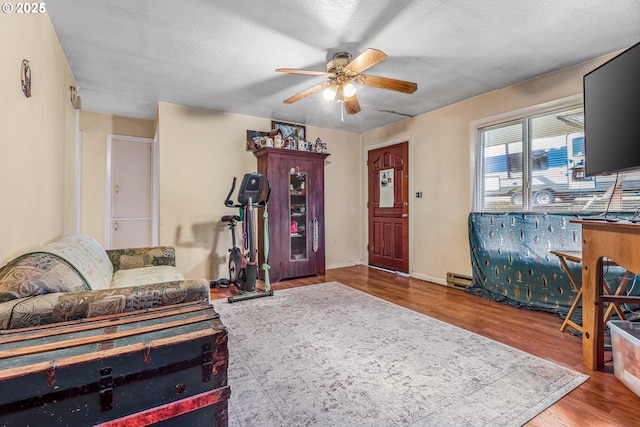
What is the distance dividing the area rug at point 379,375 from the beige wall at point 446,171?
4.95ft

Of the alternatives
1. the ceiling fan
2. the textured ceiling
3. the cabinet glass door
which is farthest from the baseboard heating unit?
the ceiling fan

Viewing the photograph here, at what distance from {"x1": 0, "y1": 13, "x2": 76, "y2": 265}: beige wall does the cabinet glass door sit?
2.58 meters

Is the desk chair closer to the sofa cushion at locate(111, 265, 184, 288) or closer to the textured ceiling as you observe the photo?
the textured ceiling

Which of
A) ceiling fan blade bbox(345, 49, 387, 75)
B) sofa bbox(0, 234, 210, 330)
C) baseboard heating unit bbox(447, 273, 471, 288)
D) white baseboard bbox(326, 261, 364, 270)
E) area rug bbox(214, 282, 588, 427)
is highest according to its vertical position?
ceiling fan blade bbox(345, 49, 387, 75)

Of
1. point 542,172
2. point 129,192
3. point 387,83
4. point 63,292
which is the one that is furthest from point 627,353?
point 129,192

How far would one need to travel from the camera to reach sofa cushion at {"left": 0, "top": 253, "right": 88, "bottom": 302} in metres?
1.11

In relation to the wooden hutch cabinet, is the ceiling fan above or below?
above

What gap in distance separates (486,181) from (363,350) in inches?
103

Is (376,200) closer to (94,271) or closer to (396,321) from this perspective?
(396,321)

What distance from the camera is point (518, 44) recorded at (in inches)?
93.5

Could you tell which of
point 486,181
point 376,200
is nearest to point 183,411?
point 486,181

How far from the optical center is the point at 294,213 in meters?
4.40

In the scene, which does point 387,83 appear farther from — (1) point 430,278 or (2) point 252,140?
(1) point 430,278

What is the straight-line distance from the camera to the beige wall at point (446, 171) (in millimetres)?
3291
